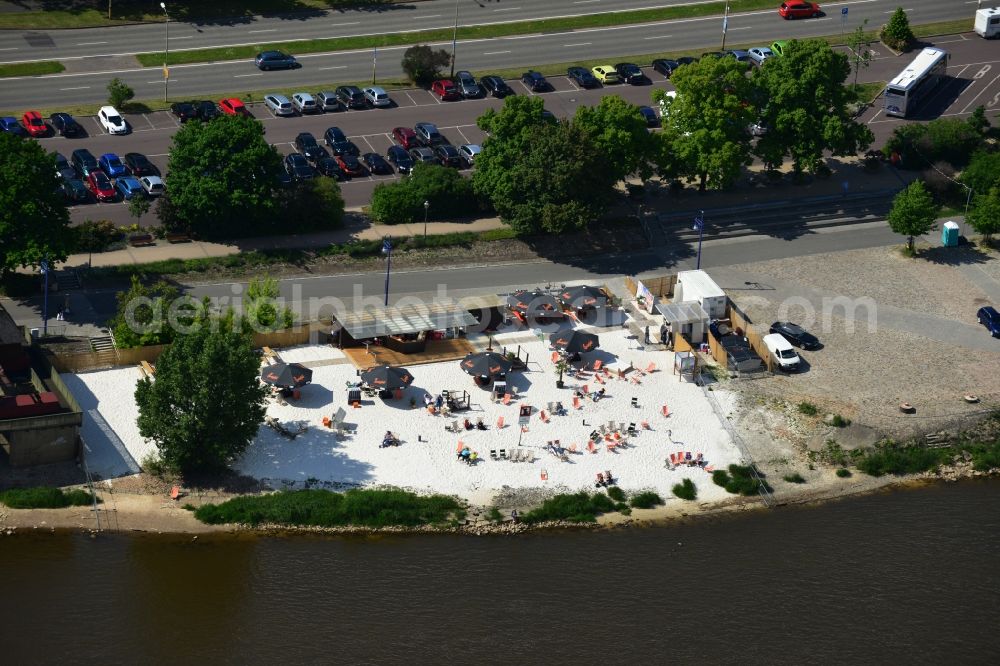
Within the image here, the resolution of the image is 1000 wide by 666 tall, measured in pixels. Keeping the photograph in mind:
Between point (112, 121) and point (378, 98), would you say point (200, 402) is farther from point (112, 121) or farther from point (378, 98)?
point (378, 98)

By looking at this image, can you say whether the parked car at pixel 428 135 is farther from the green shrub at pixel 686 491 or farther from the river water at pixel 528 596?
the river water at pixel 528 596

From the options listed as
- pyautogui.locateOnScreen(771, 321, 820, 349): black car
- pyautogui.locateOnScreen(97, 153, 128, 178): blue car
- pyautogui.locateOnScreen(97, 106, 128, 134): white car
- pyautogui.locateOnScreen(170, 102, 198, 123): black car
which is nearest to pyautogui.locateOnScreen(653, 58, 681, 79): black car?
pyautogui.locateOnScreen(771, 321, 820, 349): black car

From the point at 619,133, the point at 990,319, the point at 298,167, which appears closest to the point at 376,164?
the point at 298,167

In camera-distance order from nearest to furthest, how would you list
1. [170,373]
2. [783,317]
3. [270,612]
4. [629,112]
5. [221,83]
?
[270,612]
[170,373]
[783,317]
[629,112]
[221,83]

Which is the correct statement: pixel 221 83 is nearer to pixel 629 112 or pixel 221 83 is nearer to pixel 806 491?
pixel 629 112

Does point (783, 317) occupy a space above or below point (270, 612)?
above

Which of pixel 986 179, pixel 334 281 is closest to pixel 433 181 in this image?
pixel 334 281

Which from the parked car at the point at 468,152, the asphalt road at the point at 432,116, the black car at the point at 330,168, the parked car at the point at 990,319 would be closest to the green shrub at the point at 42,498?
the asphalt road at the point at 432,116
